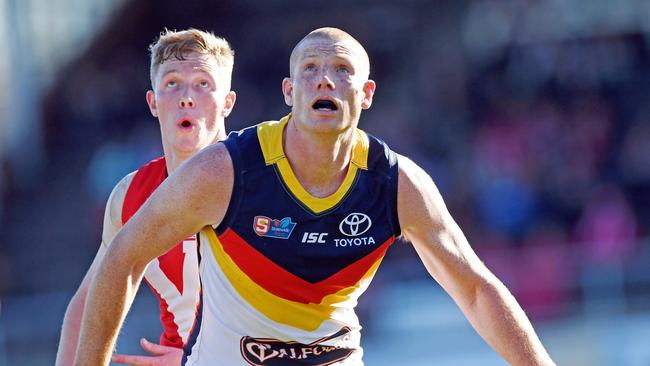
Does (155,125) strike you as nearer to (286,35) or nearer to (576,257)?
(286,35)

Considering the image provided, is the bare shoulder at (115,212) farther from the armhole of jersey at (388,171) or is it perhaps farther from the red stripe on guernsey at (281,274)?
the armhole of jersey at (388,171)

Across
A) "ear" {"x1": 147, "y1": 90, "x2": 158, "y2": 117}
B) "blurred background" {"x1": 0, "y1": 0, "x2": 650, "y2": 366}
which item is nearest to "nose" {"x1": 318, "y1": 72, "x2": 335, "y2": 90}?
"ear" {"x1": 147, "y1": 90, "x2": 158, "y2": 117}

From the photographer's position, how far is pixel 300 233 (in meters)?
5.05

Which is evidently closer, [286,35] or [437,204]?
[437,204]

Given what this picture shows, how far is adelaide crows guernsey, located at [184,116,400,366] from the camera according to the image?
5016mm

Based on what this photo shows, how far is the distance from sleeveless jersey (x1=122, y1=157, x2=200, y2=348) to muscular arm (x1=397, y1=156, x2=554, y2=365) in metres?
1.43

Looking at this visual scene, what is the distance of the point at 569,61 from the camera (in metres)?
16.4

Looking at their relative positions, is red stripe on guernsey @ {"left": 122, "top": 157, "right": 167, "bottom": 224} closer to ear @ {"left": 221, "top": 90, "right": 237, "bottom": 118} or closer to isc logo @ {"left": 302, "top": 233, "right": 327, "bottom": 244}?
ear @ {"left": 221, "top": 90, "right": 237, "bottom": 118}

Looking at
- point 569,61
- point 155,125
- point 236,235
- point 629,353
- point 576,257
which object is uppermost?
point 569,61

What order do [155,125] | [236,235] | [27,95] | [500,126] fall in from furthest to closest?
[27,95]
[155,125]
[500,126]
[236,235]

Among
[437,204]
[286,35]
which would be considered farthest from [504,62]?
[437,204]

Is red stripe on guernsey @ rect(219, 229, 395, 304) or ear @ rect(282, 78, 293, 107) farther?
ear @ rect(282, 78, 293, 107)

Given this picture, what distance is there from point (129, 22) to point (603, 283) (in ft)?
32.9

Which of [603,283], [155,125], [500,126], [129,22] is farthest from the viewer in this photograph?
[129,22]
